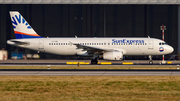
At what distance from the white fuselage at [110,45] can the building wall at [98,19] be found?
14.7 meters

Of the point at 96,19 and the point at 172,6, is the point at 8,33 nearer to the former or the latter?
the point at 96,19

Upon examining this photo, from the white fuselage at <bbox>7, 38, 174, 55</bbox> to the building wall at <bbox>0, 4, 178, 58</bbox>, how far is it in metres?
14.7

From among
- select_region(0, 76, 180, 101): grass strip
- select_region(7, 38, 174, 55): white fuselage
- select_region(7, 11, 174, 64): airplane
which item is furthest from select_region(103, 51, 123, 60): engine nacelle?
select_region(0, 76, 180, 101): grass strip

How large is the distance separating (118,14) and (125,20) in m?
1.90

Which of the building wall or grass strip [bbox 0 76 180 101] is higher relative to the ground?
the building wall

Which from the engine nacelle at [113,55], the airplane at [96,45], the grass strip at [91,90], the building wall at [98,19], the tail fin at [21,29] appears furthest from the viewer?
the building wall at [98,19]

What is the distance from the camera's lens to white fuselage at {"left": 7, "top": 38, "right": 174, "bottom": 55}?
40250 mm

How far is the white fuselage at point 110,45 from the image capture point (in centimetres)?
4025

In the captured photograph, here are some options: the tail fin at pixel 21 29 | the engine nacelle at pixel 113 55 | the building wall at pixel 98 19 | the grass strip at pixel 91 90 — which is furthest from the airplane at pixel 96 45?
the grass strip at pixel 91 90

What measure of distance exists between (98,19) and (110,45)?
54.3ft

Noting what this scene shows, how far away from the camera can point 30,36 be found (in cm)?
4253

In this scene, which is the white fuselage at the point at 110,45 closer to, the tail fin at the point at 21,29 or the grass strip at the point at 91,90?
the tail fin at the point at 21,29

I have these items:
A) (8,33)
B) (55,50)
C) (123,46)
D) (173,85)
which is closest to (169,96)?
(173,85)

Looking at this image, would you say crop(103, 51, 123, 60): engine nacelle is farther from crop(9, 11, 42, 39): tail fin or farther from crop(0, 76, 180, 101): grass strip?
crop(0, 76, 180, 101): grass strip
